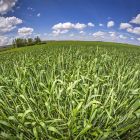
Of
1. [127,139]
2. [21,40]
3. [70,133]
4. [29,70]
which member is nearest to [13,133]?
[70,133]

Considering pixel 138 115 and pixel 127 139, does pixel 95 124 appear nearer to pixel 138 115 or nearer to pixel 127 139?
pixel 127 139

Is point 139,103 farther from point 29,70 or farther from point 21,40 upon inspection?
point 21,40

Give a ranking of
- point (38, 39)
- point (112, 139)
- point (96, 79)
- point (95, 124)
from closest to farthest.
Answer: point (112, 139)
point (95, 124)
point (96, 79)
point (38, 39)

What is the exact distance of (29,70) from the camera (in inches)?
72.0

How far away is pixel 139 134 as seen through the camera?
1108mm

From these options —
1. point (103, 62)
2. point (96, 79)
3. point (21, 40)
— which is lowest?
point (96, 79)

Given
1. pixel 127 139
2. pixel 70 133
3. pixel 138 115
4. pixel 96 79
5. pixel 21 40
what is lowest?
pixel 127 139

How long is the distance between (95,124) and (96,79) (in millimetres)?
687

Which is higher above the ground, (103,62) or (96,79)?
(103,62)

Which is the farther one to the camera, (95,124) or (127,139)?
(95,124)

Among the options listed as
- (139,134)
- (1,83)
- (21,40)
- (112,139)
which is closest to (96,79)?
(112,139)

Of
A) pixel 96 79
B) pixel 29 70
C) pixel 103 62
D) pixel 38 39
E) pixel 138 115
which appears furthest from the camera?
pixel 38 39

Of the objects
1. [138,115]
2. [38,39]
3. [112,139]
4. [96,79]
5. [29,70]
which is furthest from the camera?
[38,39]

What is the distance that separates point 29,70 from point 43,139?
1.31m
